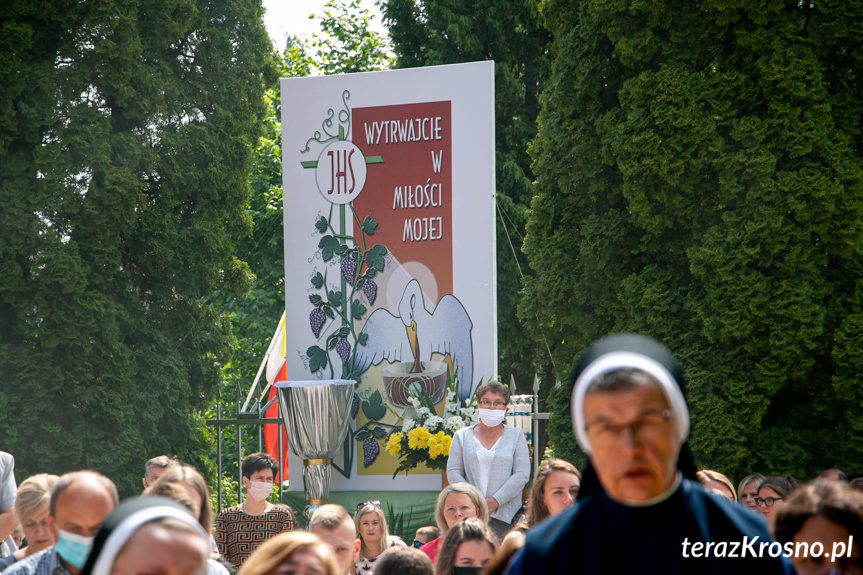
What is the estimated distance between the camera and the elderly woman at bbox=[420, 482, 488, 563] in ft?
19.8

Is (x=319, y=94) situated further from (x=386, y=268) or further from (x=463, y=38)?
(x=463, y=38)

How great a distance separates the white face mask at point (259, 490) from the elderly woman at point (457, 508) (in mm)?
1328

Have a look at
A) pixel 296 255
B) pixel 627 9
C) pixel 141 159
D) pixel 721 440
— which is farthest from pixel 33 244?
pixel 721 440

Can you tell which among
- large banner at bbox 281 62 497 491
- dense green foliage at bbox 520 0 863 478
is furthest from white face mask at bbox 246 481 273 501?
large banner at bbox 281 62 497 491

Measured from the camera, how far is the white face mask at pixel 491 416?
25.7 feet

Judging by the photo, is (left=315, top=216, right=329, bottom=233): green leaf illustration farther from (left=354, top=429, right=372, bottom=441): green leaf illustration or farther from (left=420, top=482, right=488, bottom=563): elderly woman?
(left=420, top=482, right=488, bottom=563): elderly woman

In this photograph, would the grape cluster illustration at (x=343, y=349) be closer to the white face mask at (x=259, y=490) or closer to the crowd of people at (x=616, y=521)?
the white face mask at (x=259, y=490)

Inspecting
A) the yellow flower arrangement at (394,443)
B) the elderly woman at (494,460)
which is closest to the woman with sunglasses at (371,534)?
the elderly woman at (494,460)

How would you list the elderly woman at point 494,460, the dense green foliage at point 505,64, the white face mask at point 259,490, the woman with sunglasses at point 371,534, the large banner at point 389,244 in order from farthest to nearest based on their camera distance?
the dense green foliage at point 505,64, the large banner at point 389,244, the elderly woman at point 494,460, the white face mask at point 259,490, the woman with sunglasses at point 371,534

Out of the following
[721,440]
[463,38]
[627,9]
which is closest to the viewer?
[721,440]

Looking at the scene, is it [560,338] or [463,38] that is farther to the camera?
[463,38]

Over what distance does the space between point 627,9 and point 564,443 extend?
13.5 ft

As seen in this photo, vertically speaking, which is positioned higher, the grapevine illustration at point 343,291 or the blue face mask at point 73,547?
the grapevine illustration at point 343,291

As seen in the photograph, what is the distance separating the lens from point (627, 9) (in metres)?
9.44
